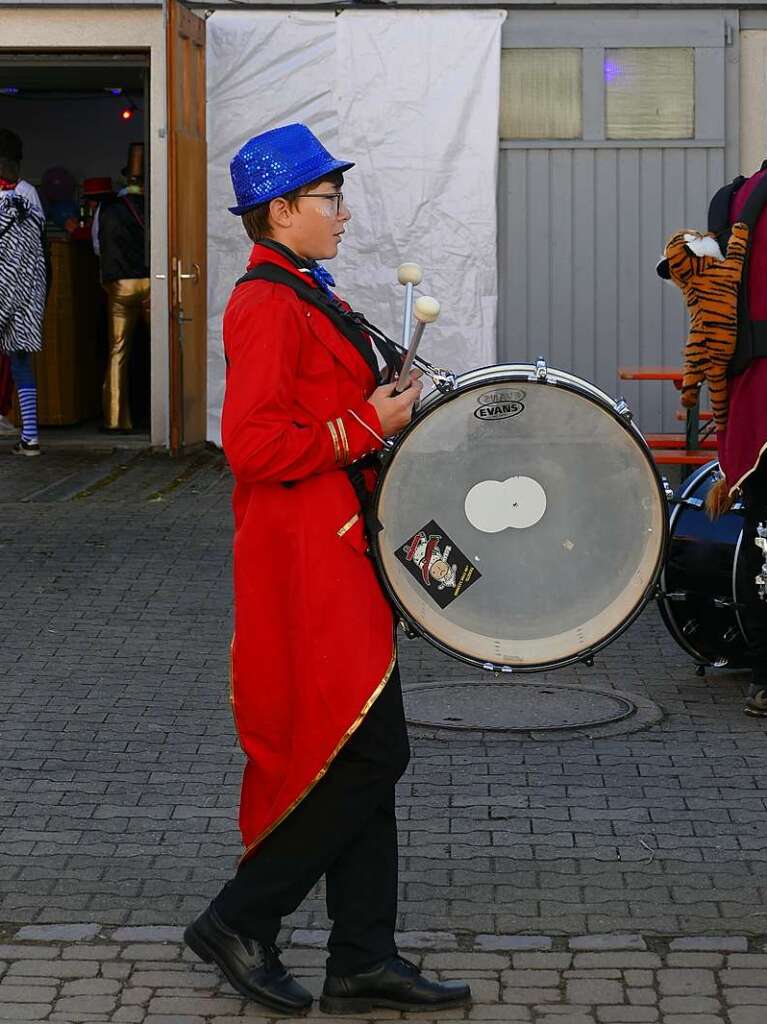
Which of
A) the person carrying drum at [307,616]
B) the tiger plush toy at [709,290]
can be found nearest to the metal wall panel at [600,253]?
the tiger plush toy at [709,290]

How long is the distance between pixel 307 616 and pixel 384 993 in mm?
875

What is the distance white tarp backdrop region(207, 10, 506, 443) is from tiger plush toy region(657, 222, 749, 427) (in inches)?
291

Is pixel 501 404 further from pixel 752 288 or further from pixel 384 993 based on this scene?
pixel 752 288

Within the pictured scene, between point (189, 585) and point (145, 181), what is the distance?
258 inches

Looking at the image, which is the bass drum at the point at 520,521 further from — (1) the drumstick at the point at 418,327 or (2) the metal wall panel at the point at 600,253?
(2) the metal wall panel at the point at 600,253

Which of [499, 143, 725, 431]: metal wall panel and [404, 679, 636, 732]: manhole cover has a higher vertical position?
[499, 143, 725, 431]: metal wall panel

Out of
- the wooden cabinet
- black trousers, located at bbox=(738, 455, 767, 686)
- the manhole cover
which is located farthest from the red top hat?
black trousers, located at bbox=(738, 455, 767, 686)

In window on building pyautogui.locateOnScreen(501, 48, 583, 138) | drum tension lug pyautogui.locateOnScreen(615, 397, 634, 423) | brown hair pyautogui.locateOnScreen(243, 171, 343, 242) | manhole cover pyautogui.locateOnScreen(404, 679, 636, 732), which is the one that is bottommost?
manhole cover pyautogui.locateOnScreen(404, 679, 636, 732)

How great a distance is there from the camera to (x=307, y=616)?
4.02m

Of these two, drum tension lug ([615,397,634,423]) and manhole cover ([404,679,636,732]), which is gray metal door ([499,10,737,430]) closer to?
manhole cover ([404,679,636,732])

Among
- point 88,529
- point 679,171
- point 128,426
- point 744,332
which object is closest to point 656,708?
point 744,332

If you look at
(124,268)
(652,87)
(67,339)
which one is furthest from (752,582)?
(67,339)

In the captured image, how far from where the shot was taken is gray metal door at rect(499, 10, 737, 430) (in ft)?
45.6

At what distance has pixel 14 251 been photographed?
44.3ft
